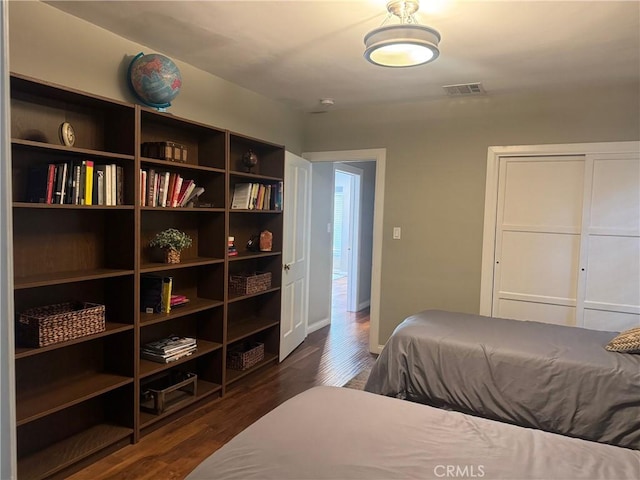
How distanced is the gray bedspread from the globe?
6.92ft

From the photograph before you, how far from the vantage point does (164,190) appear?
278 cm

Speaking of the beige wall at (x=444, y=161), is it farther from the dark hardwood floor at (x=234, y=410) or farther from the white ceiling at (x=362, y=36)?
the dark hardwood floor at (x=234, y=410)

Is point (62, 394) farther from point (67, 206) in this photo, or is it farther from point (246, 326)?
point (246, 326)

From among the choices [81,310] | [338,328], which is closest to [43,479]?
[81,310]

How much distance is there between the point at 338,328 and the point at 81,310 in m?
3.43

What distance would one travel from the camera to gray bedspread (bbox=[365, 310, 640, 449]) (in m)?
2.18

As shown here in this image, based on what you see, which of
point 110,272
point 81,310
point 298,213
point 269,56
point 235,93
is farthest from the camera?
point 298,213

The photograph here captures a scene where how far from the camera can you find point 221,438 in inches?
105

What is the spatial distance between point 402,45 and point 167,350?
2.27 m

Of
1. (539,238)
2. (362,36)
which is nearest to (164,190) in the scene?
(362,36)

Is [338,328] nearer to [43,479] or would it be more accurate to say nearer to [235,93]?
[235,93]

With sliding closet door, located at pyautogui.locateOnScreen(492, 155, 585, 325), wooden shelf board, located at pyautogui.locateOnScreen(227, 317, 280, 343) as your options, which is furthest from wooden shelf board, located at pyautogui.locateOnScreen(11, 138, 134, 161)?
sliding closet door, located at pyautogui.locateOnScreen(492, 155, 585, 325)

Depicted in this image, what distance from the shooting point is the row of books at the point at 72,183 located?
7.02ft

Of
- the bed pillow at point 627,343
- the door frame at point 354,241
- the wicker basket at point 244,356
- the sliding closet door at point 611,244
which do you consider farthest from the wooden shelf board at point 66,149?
the door frame at point 354,241
